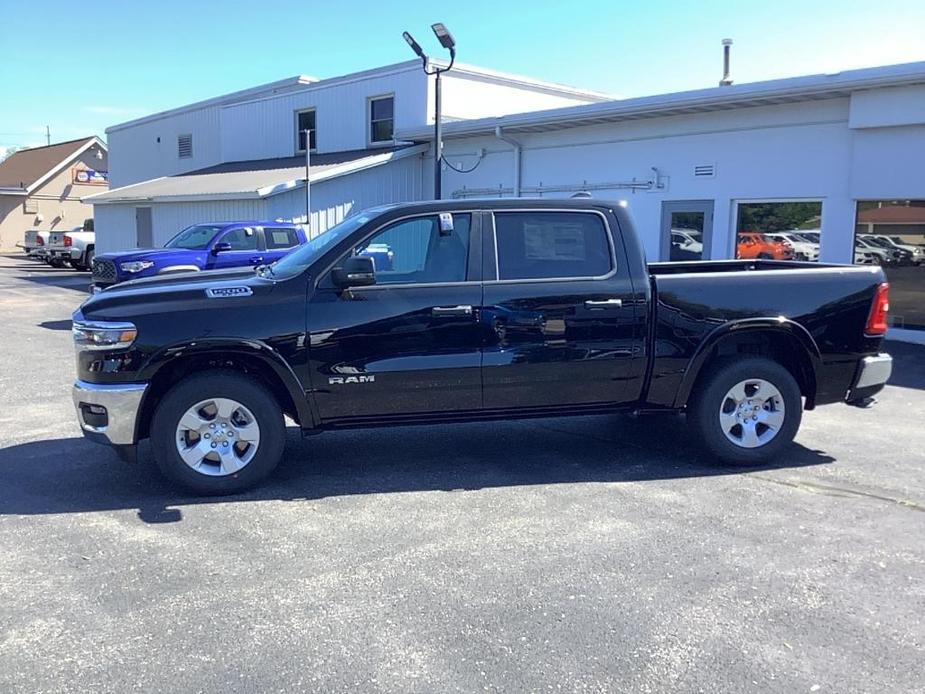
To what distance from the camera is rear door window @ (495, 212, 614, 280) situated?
18.8 ft

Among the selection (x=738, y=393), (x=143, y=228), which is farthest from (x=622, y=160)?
(x=143, y=228)

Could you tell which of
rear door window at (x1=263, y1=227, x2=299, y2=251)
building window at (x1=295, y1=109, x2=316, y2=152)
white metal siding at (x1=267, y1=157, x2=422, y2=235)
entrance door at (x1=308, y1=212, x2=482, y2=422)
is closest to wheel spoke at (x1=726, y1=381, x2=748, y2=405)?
entrance door at (x1=308, y1=212, x2=482, y2=422)

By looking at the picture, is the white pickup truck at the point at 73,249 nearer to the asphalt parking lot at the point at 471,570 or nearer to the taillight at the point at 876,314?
the asphalt parking lot at the point at 471,570

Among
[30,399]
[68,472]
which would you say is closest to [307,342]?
[68,472]

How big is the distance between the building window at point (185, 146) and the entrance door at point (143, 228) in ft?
21.6

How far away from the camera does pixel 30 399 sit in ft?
27.1

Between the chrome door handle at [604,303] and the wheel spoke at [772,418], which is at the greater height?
the chrome door handle at [604,303]

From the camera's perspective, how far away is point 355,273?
529cm

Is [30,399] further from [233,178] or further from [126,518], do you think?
[233,178]

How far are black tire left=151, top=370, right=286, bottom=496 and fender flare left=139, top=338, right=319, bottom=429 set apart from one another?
0.14 meters

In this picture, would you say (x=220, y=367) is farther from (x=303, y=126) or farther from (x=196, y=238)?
(x=303, y=126)

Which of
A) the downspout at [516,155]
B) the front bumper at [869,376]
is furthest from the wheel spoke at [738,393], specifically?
the downspout at [516,155]

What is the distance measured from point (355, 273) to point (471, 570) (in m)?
2.09

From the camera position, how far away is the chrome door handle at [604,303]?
570cm
